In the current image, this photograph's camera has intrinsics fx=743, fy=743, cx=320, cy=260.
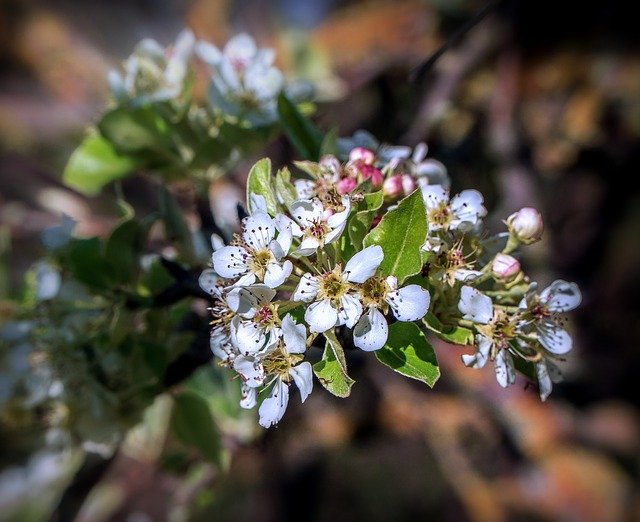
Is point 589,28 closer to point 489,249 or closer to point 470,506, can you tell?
point 470,506

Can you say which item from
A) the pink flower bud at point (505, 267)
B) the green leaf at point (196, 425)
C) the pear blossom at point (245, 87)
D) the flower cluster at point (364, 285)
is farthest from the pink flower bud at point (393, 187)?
the green leaf at point (196, 425)

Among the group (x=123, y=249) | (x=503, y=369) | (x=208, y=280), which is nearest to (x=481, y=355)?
(x=503, y=369)

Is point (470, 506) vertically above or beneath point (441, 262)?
beneath

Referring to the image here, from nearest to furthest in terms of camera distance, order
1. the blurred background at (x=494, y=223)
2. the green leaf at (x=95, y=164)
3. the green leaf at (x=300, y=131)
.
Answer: the green leaf at (x=300, y=131)
the green leaf at (x=95, y=164)
the blurred background at (x=494, y=223)

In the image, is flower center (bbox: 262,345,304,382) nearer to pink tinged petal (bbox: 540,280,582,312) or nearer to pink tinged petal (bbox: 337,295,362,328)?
pink tinged petal (bbox: 337,295,362,328)

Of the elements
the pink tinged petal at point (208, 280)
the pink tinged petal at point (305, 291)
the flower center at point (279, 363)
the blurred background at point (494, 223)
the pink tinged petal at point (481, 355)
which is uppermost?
the pink tinged petal at point (208, 280)

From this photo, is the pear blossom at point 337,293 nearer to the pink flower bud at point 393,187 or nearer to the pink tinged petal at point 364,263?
the pink tinged petal at point 364,263

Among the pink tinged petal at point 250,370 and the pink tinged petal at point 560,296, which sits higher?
the pink tinged petal at point 250,370

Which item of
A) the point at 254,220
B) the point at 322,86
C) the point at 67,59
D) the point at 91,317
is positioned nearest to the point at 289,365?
the point at 254,220
